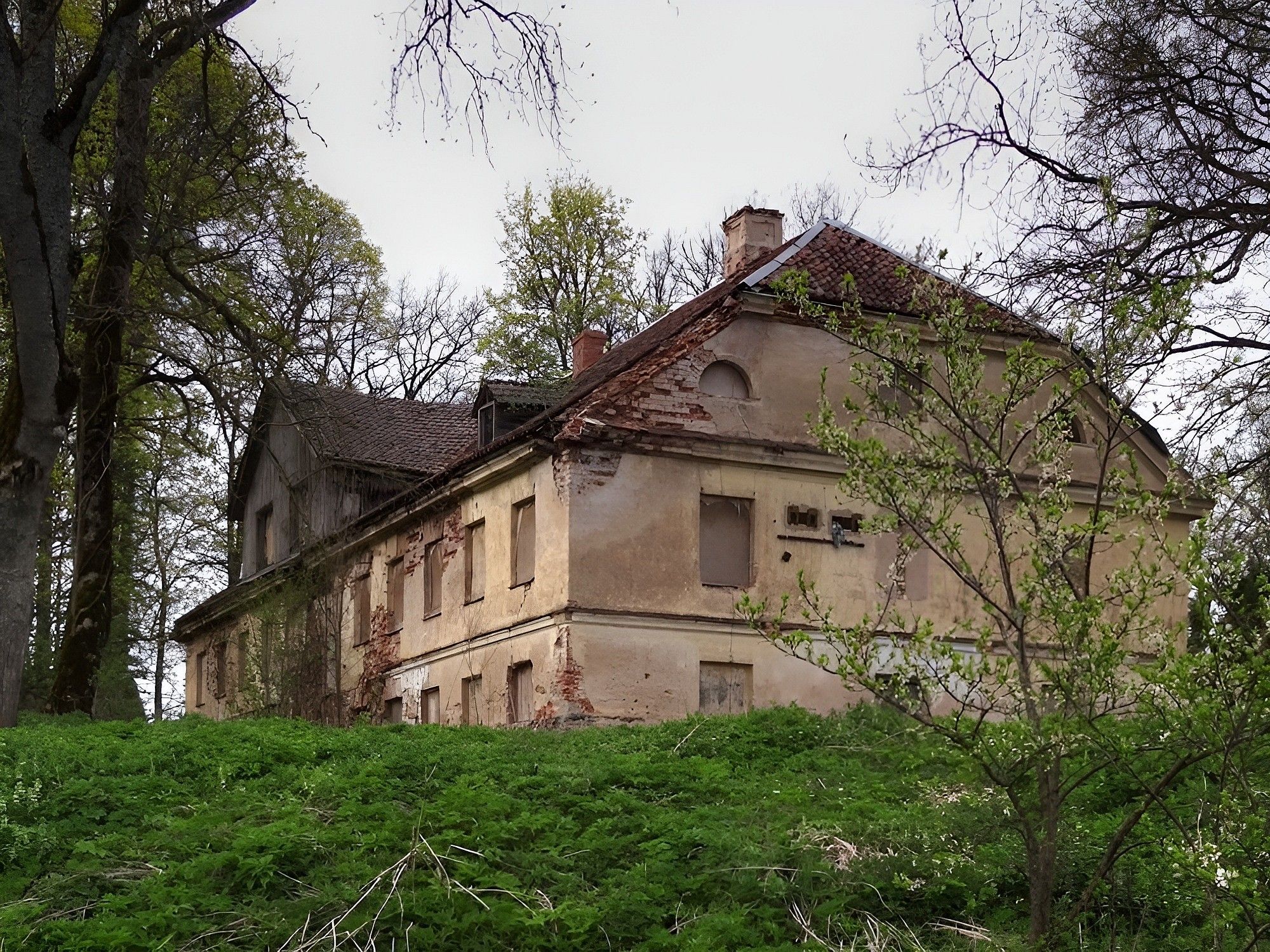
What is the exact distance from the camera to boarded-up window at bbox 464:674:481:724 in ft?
80.4

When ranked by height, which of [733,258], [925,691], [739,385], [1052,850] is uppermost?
[733,258]

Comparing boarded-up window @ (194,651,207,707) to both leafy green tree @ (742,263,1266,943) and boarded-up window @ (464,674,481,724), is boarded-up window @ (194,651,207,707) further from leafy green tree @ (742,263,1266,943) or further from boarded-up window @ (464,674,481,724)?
leafy green tree @ (742,263,1266,943)

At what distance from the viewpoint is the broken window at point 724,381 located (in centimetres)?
2323

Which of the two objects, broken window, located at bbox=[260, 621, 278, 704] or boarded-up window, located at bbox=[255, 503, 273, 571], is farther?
boarded-up window, located at bbox=[255, 503, 273, 571]

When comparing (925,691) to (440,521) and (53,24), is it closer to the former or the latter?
(53,24)

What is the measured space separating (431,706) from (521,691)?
3.85m

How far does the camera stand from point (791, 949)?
9.30 meters

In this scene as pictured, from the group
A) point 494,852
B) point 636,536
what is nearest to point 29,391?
point 494,852

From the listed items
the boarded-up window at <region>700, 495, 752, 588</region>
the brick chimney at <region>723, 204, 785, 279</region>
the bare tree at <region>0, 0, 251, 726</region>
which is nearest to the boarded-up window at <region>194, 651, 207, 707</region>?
the brick chimney at <region>723, 204, 785, 279</region>

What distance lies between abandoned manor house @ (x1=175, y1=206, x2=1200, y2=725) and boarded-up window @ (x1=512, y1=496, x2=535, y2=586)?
4cm

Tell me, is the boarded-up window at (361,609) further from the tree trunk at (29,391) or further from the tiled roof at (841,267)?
the tree trunk at (29,391)

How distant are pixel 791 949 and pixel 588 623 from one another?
490 inches

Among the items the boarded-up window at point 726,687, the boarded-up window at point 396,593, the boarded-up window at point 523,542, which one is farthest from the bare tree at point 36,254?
the boarded-up window at point 396,593

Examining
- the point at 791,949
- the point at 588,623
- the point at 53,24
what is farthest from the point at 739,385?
the point at 791,949
